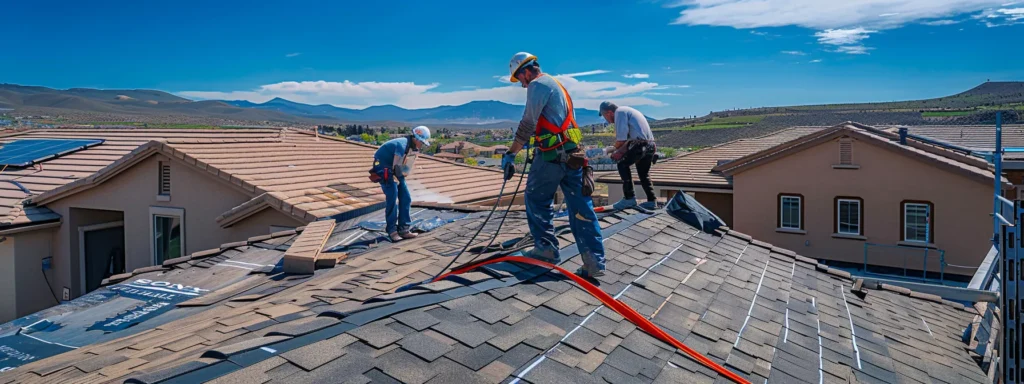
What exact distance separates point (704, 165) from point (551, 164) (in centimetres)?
2322

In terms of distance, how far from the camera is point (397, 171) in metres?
10.0

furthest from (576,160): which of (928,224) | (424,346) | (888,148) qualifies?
(928,224)

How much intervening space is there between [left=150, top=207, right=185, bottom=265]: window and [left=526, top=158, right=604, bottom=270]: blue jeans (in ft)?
34.5

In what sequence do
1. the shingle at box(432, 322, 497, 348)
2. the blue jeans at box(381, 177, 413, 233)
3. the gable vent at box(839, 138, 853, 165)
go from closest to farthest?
the shingle at box(432, 322, 497, 348) < the blue jeans at box(381, 177, 413, 233) < the gable vent at box(839, 138, 853, 165)

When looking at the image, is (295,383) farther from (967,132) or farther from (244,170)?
(967,132)

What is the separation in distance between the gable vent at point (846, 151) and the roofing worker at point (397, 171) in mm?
17070

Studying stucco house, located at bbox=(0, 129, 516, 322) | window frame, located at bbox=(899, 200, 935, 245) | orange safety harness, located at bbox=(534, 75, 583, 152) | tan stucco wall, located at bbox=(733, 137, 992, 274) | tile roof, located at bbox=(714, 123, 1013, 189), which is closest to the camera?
orange safety harness, located at bbox=(534, 75, 583, 152)

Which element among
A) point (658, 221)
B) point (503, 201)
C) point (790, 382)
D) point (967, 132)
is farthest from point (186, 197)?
point (967, 132)

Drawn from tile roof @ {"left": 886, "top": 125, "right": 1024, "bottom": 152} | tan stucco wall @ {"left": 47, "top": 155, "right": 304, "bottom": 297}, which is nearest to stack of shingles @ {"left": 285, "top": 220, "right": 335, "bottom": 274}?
tan stucco wall @ {"left": 47, "top": 155, "right": 304, "bottom": 297}

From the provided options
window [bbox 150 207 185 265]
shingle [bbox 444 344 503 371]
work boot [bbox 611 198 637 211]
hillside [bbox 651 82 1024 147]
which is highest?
hillside [bbox 651 82 1024 147]

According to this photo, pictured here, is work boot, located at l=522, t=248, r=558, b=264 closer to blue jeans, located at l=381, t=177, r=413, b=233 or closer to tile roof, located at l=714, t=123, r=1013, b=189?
blue jeans, located at l=381, t=177, r=413, b=233

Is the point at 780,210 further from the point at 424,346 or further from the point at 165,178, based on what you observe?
the point at 424,346

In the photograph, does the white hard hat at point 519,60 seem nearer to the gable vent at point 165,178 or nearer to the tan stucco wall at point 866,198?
the gable vent at point 165,178

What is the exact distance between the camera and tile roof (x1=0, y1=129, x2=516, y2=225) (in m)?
12.8
